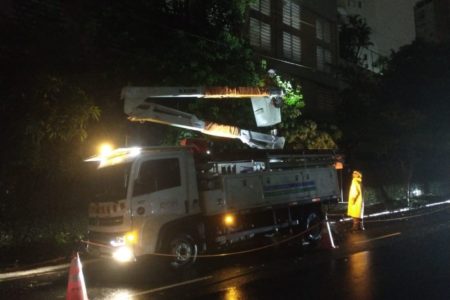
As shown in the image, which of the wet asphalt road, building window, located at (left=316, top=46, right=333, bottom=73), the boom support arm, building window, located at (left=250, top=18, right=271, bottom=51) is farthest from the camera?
building window, located at (left=316, top=46, right=333, bottom=73)

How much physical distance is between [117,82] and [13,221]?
16.5ft

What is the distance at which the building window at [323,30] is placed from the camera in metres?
33.6

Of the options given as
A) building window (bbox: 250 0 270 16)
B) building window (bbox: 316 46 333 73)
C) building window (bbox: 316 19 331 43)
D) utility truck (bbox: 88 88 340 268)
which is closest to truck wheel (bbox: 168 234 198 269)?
utility truck (bbox: 88 88 340 268)

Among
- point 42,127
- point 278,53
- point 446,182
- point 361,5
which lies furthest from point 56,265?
point 361,5

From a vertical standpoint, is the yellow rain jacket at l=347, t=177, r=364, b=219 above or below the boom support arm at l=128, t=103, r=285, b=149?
below

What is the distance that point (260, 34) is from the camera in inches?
1102

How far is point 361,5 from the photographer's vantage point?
56281 mm

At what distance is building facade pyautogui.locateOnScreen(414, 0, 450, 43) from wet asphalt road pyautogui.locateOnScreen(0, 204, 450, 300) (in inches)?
2557

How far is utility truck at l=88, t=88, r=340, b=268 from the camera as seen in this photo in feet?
32.9

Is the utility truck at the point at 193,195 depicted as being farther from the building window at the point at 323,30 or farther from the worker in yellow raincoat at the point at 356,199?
the building window at the point at 323,30

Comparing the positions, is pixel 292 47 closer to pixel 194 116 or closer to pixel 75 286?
pixel 194 116

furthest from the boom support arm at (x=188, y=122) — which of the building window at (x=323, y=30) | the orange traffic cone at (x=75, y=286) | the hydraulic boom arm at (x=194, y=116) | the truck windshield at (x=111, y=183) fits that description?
the building window at (x=323, y=30)

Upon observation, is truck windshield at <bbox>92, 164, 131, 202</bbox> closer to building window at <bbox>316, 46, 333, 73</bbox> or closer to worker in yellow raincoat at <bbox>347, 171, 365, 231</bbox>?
worker in yellow raincoat at <bbox>347, 171, 365, 231</bbox>

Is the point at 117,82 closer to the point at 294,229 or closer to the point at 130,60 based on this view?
the point at 130,60
